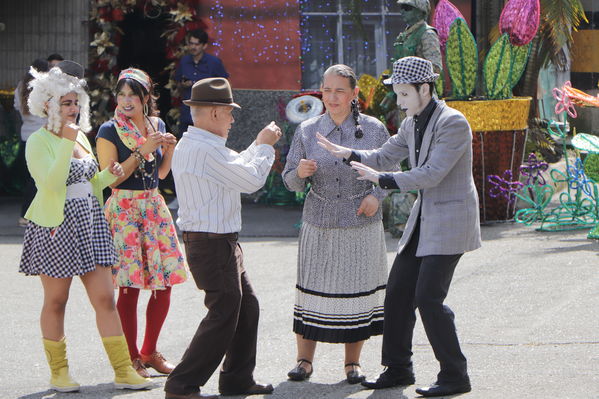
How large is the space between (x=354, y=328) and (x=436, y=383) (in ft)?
1.84

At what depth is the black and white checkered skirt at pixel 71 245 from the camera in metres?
5.51

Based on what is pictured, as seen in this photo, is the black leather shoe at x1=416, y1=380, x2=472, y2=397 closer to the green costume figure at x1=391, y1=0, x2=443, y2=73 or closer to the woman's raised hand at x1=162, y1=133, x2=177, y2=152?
the woman's raised hand at x1=162, y1=133, x2=177, y2=152

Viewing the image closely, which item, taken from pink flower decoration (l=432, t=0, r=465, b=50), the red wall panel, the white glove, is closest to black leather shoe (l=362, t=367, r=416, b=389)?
the white glove

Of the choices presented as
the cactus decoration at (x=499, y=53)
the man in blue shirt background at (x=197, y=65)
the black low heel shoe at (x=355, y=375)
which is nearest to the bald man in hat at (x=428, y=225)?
the black low heel shoe at (x=355, y=375)

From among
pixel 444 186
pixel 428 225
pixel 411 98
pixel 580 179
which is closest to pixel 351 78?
pixel 411 98

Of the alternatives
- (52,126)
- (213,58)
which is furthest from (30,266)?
(213,58)

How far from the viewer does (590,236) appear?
30.9 ft

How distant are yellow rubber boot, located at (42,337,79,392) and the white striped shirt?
0.98 meters

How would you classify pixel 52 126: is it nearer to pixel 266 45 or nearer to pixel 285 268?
pixel 285 268

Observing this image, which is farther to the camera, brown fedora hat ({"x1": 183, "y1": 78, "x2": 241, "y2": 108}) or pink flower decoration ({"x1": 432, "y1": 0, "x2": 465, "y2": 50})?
pink flower decoration ({"x1": 432, "y1": 0, "x2": 465, "y2": 50})

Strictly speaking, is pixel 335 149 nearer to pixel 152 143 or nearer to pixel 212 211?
pixel 212 211

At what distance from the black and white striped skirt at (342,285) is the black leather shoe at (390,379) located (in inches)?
9.9

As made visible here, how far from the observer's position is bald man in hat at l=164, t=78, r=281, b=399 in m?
5.20

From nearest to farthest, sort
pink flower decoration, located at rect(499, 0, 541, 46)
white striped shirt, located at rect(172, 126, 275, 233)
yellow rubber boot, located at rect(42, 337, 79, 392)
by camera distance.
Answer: white striped shirt, located at rect(172, 126, 275, 233) → yellow rubber boot, located at rect(42, 337, 79, 392) → pink flower decoration, located at rect(499, 0, 541, 46)
